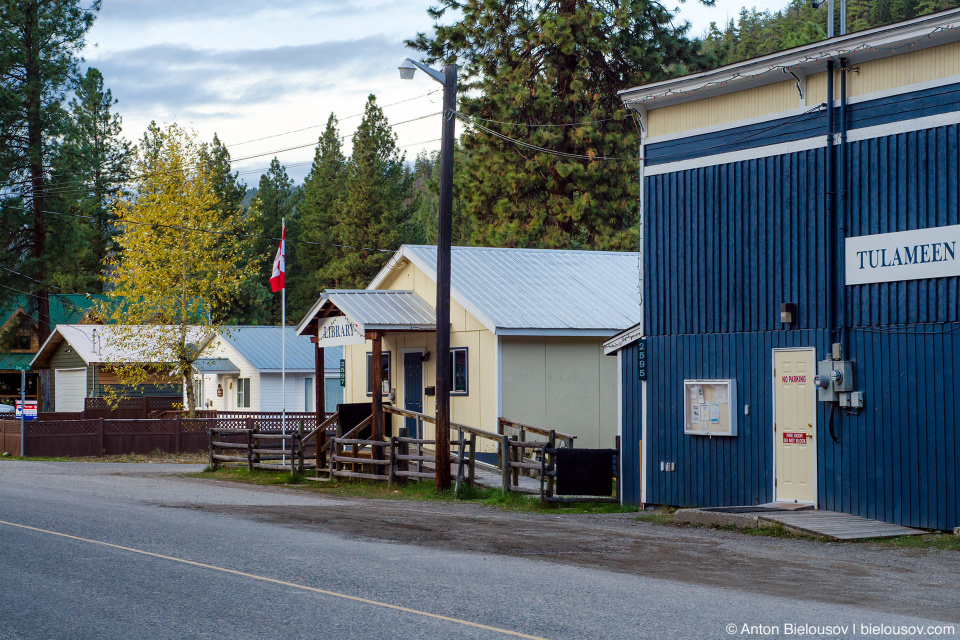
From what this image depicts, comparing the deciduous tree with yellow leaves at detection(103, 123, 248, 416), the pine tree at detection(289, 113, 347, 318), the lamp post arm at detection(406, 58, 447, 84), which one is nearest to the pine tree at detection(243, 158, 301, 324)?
the pine tree at detection(289, 113, 347, 318)

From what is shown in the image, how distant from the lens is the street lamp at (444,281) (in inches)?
794

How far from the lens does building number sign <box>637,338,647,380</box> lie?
1866cm

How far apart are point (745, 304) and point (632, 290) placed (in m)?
11.9

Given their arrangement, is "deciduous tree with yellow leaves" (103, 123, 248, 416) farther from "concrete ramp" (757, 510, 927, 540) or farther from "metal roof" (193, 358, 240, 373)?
"concrete ramp" (757, 510, 927, 540)

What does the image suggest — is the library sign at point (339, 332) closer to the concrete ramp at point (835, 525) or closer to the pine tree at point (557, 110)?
the concrete ramp at point (835, 525)

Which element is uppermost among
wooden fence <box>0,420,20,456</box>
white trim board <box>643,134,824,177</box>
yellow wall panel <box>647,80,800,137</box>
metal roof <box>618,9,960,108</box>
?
metal roof <box>618,9,960,108</box>

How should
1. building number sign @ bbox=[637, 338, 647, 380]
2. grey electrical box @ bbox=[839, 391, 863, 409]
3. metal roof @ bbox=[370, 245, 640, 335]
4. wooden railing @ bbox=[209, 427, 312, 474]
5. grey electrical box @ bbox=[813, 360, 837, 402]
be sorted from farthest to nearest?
metal roof @ bbox=[370, 245, 640, 335] < wooden railing @ bbox=[209, 427, 312, 474] < building number sign @ bbox=[637, 338, 647, 380] < grey electrical box @ bbox=[813, 360, 837, 402] < grey electrical box @ bbox=[839, 391, 863, 409]

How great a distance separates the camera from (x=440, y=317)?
20312 mm

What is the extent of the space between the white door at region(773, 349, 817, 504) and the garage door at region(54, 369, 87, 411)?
36.4 meters

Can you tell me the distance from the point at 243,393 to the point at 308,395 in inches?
115

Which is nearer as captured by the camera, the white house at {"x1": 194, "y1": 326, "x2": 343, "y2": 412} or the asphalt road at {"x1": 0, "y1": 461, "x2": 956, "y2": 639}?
the asphalt road at {"x1": 0, "y1": 461, "x2": 956, "y2": 639}

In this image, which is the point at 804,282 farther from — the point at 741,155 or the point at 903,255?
the point at 741,155

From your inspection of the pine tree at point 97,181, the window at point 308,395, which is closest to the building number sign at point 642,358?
the window at point 308,395

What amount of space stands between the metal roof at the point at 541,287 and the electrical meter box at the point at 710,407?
7807mm
